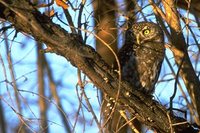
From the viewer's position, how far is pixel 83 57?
96.6 inches

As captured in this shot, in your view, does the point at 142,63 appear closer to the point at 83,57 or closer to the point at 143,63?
the point at 143,63

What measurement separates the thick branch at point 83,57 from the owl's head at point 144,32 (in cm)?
103

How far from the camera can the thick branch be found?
2.28 m

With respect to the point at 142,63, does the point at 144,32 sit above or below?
above

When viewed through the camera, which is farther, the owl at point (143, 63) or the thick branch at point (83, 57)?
the owl at point (143, 63)

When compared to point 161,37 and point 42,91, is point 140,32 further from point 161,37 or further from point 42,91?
point 42,91

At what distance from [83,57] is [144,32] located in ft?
4.62

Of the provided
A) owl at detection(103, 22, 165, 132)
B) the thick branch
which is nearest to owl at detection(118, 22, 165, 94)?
owl at detection(103, 22, 165, 132)

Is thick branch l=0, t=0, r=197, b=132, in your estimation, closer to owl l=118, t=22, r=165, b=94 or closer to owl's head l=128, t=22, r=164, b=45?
owl l=118, t=22, r=165, b=94

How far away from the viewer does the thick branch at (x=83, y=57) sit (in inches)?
89.7

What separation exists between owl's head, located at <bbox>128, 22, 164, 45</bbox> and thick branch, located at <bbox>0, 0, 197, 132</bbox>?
103 cm

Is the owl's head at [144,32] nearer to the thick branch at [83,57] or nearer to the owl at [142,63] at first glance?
the owl at [142,63]

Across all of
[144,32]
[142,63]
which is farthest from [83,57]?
[144,32]

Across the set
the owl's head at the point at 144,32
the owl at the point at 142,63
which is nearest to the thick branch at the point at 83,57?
the owl at the point at 142,63
